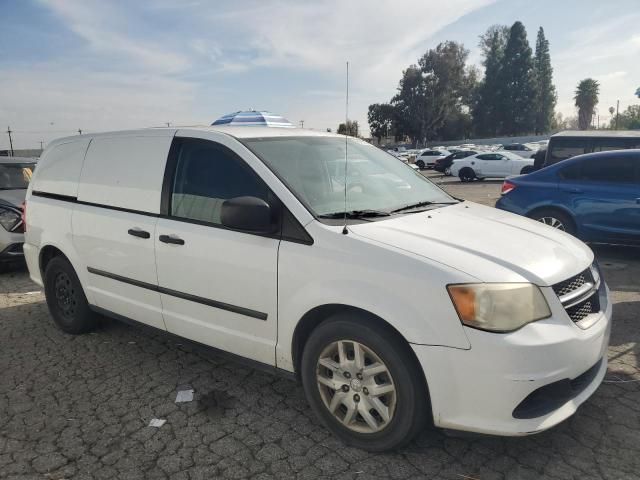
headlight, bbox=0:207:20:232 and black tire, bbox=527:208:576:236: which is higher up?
headlight, bbox=0:207:20:232

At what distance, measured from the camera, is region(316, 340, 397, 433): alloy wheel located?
257 cm

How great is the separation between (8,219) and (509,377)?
22.7 feet

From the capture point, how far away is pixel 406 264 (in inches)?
95.9

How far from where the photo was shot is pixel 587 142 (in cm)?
1106

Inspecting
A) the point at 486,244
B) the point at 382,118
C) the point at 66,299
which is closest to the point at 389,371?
the point at 486,244

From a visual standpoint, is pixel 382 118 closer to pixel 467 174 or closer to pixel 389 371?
pixel 467 174

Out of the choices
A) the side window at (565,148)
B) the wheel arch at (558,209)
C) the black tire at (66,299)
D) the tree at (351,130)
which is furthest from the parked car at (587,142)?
the black tire at (66,299)

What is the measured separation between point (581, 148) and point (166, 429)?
1091 cm

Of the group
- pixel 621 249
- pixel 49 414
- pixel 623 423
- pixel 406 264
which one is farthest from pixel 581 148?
pixel 49 414

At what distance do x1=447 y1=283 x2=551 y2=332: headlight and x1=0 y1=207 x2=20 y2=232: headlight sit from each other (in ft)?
21.6

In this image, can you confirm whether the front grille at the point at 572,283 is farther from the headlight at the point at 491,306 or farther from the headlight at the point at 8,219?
the headlight at the point at 8,219

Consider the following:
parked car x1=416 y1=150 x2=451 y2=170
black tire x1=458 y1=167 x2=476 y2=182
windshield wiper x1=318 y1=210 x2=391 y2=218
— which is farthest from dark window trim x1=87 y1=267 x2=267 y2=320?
parked car x1=416 y1=150 x2=451 y2=170

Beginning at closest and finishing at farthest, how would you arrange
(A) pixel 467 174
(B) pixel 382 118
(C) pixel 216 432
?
1. (C) pixel 216 432
2. (A) pixel 467 174
3. (B) pixel 382 118

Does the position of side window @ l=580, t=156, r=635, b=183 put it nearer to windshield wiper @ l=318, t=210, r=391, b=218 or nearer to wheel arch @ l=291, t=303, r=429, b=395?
windshield wiper @ l=318, t=210, r=391, b=218
